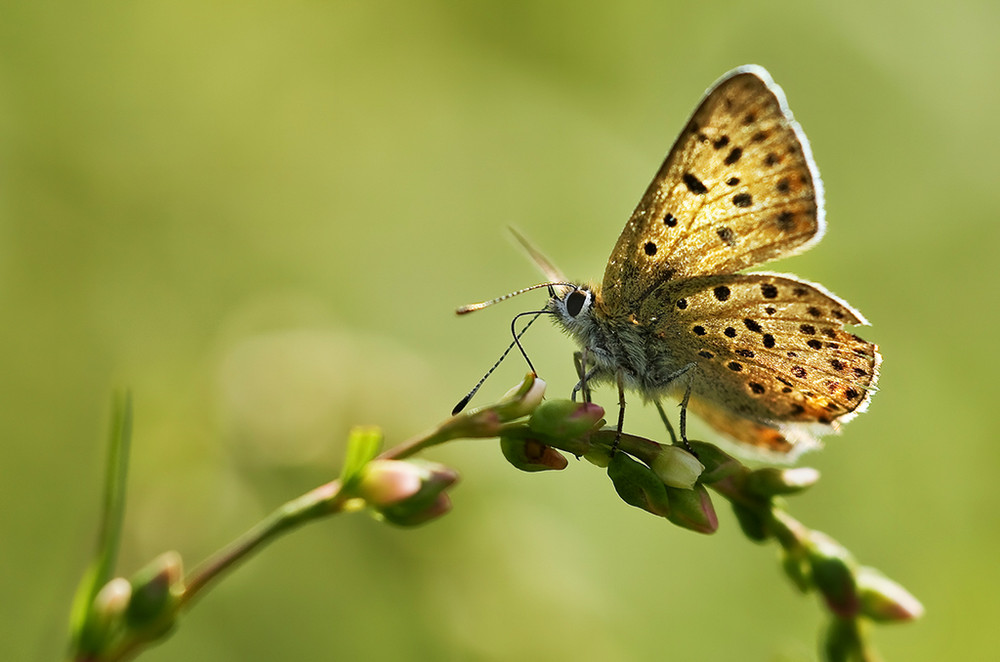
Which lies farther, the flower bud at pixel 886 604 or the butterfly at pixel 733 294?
the butterfly at pixel 733 294

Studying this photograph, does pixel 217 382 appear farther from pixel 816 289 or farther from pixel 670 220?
pixel 816 289

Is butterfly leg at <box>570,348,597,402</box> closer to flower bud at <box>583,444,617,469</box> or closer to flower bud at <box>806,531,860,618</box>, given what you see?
flower bud at <box>583,444,617,469</box>

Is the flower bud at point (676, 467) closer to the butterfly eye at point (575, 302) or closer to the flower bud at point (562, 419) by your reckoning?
the flower bud at point (562, 419)

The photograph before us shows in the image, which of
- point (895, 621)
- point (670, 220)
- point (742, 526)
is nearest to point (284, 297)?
point (670, 220)

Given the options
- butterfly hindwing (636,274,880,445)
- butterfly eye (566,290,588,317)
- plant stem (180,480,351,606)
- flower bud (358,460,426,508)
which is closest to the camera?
plant stem (180,480,351,606)

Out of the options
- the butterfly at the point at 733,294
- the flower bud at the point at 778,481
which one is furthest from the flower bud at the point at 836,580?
the butterfly at the point at 733,294

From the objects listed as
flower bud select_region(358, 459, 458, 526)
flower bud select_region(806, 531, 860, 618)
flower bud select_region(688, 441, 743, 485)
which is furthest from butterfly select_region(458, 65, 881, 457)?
flower bud select_region(358, 459, 458, 526)
